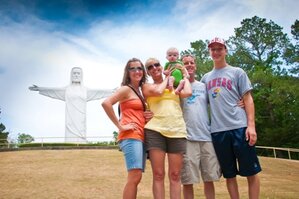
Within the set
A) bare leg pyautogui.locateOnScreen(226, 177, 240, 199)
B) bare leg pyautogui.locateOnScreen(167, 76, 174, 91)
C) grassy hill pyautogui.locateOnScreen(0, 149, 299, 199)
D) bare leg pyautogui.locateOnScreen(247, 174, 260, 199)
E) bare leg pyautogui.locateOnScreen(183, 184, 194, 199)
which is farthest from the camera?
grassy hill pyautogui.locateOnScreen(0, 149, 299, 199)

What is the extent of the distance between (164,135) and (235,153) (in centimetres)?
99

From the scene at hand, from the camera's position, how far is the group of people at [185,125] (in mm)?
3627

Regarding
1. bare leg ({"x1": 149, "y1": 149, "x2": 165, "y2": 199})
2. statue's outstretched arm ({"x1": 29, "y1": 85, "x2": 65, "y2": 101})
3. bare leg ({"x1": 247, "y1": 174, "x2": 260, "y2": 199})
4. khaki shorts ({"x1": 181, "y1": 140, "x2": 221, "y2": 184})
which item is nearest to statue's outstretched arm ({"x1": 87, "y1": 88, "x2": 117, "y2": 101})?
statue's outstretched arm ({"x1": 29, "y1": 85, "x2": 65, "y2": 101})

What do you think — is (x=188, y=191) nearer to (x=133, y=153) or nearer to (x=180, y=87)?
(x=133, y=153)

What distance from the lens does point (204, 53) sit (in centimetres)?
2823

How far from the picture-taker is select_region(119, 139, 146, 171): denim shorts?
3523 mm

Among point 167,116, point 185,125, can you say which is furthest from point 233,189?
point 167,116

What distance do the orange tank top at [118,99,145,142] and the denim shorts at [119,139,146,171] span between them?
68 mm

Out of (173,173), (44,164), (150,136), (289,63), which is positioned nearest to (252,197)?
(173,173)

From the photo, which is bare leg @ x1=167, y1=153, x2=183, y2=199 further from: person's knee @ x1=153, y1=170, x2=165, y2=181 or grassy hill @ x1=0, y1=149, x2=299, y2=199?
grassy hill @ x1=0, y1=149, x2=299, y2=199

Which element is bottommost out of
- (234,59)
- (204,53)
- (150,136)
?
(150,136)

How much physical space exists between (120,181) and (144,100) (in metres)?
6.05

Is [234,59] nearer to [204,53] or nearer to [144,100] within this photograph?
[204,53]

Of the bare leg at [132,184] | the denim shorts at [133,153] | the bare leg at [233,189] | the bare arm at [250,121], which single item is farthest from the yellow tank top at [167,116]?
the bare leg at [233,189]
